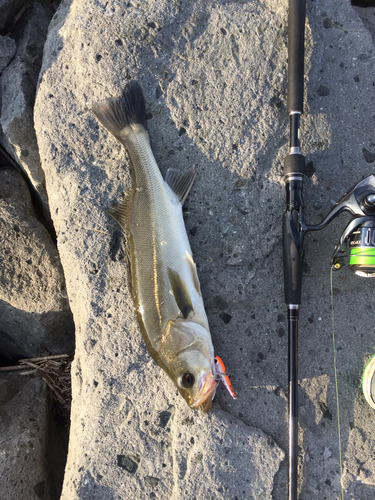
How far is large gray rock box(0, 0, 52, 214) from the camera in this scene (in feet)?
9.72

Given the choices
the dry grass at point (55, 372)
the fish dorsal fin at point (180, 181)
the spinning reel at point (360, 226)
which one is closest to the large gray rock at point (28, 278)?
the dry grass at point (55, 372)

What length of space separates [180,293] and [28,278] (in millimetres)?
1401

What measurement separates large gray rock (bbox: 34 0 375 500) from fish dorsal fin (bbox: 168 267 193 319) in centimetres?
32

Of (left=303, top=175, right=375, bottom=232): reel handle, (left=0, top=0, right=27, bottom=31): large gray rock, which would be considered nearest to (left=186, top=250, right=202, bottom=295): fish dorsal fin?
(left=303, top=175, right=375, bottom=232): reel handle

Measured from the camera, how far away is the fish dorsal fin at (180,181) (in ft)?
8.62

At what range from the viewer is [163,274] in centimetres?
239

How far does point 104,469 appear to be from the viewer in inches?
96.5

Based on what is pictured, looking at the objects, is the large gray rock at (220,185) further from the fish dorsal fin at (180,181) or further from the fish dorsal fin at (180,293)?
the fish dorsal fin at (180,293)

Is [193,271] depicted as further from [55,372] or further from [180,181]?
[55,372]

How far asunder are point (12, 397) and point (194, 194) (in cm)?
228

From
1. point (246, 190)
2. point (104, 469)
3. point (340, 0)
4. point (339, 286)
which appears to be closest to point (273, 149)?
point (246, 190)

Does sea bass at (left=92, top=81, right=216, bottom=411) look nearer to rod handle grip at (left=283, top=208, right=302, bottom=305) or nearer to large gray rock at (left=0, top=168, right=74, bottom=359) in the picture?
rod handle grip at (left=283, top=208, right=302, bottom=305)

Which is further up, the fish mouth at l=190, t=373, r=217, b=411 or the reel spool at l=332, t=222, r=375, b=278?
the reel spool at l=332, t=222, r=375, b=278

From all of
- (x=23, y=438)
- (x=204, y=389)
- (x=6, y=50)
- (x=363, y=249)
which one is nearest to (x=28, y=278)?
(x=23, y=438)
